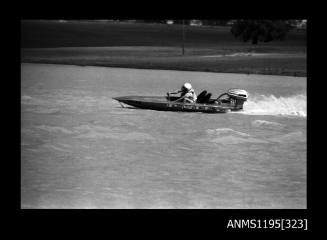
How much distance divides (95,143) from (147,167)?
2.75 m

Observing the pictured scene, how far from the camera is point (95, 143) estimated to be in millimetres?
14633

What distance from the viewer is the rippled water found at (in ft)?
32.7

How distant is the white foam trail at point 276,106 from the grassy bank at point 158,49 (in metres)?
11.1

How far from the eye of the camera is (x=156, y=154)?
542 inches

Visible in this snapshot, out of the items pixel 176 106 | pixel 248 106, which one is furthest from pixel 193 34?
pixel 176 106

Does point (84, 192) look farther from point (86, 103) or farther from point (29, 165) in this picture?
point (86, 103)

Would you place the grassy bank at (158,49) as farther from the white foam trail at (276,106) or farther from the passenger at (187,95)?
the passenger at (187,95)

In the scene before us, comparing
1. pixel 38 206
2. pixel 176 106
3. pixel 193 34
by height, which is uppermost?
pixel 193 34

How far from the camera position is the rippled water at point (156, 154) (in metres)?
9.97

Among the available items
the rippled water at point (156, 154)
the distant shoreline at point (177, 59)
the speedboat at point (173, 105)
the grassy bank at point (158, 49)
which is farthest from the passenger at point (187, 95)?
the grassy bank at point (158, 49)

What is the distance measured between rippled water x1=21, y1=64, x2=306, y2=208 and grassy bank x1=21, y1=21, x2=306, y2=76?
1230 centimetres

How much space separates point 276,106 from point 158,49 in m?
23.2

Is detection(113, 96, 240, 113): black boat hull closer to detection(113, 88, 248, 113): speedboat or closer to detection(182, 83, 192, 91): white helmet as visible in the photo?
detection(113, 88, 248, 113): speedboat

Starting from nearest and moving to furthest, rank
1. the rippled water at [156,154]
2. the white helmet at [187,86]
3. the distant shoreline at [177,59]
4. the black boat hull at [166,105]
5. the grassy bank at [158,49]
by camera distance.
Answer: the rippled water at [156,154] < the white helmet at [187,86] < the black boat hull at [166,105] < the distant shoreline at [177,59] < the grassy bank at [158,49]
